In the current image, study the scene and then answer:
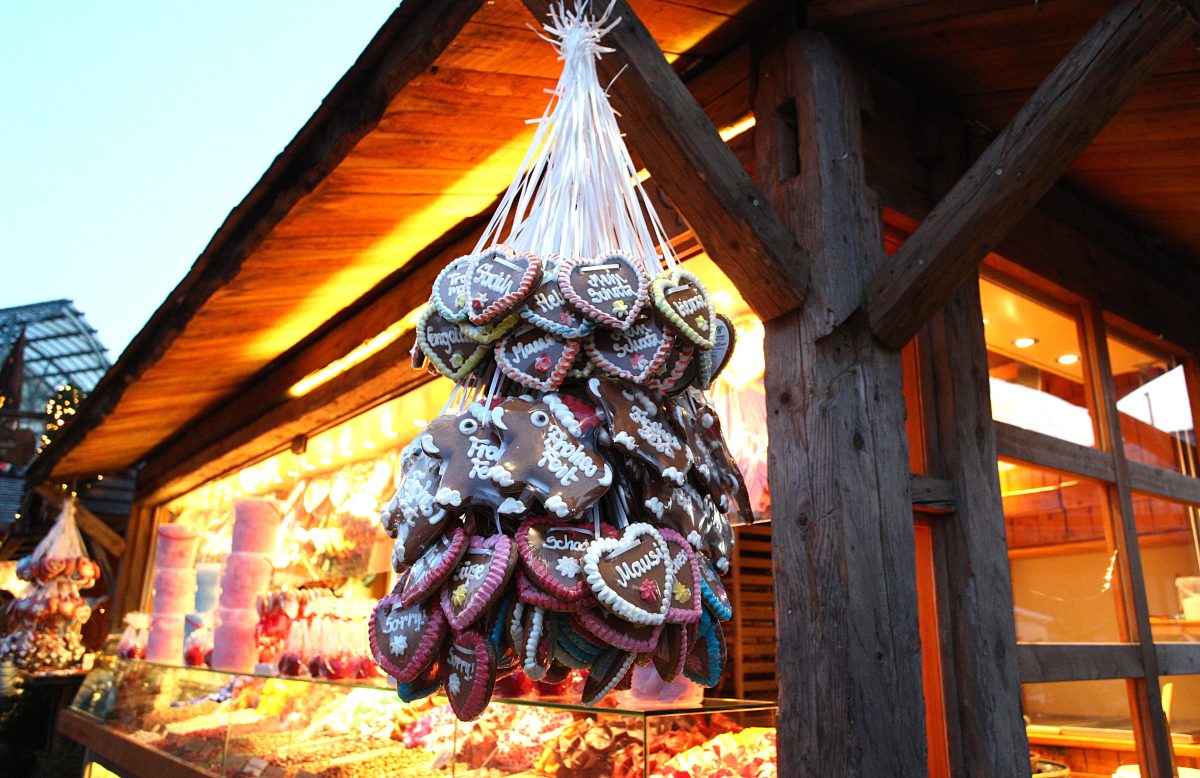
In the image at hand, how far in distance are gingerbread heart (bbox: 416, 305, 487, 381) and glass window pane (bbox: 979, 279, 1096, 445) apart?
1.92 metres

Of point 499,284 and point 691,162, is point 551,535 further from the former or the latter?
point 691,162

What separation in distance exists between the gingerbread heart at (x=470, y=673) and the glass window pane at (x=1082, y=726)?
2.14 metres

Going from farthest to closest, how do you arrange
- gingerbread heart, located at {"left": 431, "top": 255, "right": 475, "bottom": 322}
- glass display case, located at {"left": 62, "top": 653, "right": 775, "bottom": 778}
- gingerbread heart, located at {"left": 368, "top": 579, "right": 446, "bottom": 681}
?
glass display case, located at {"left": 62, "top": 653, "right": 775, "bottom": 778}, gingerbread heart, located at {"left": 431, "top": 255, "right": 475, "bottom": 322}, gingerbread heart, located at {"left": 368, "top": 579, "right": 446, "bottom": 681}

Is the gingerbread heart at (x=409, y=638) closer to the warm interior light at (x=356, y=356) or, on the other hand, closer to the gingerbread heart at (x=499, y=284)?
the gingerbread heart at (x=499, y=284)

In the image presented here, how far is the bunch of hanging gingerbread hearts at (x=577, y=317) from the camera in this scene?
44.2 inches

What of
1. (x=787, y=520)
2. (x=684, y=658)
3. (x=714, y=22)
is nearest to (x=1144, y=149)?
(x=714, y=22)

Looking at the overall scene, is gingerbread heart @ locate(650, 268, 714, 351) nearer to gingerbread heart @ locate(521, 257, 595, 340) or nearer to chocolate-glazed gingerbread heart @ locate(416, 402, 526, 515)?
gingerbread heart @ locate(521, 257, 595, 340)

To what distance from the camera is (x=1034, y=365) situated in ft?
9.55

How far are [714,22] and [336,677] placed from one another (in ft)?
9.03

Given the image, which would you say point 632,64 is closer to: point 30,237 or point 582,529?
point 582,529

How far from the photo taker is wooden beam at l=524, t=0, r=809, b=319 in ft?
5.58

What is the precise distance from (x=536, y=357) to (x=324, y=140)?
76.7 inches

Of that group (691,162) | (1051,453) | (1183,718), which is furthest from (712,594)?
(1183,718)

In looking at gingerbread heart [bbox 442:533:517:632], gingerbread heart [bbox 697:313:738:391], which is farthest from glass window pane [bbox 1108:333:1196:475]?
gingerbread heart [bbox 442:533:517:632]
